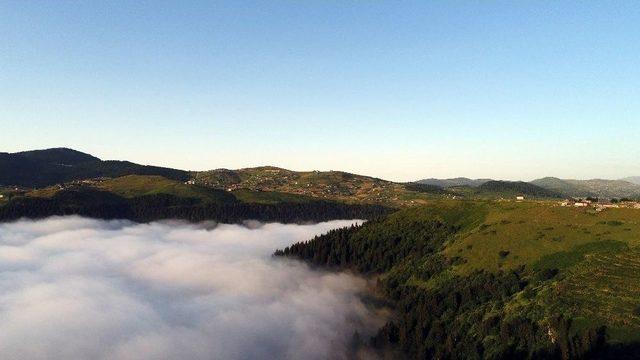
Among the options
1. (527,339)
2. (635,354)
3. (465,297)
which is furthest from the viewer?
(465,297)

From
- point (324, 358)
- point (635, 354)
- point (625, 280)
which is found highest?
point (625, 280)

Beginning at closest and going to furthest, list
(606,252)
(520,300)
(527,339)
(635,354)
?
(635,354) → (527,339) → (520,300) → (606,252)

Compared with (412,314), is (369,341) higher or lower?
lower

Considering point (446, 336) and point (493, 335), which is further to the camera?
point (446, 336)

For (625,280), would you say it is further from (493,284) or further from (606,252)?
(493,284)

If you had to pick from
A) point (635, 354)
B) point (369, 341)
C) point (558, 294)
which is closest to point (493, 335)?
point (558, 294)

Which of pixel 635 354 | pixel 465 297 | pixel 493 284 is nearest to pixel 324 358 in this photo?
pixel 465 297

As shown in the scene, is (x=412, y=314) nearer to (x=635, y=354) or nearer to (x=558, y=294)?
(x=558, y=294)

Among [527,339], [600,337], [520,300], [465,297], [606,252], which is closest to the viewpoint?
[600,337]

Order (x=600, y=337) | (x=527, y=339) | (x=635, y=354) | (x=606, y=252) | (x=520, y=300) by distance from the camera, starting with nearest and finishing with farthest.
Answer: (x=635, y=354) → (x=600, y=337) → (x=527, y=339) → (x=520, y=300) → (x=606, y=252)
